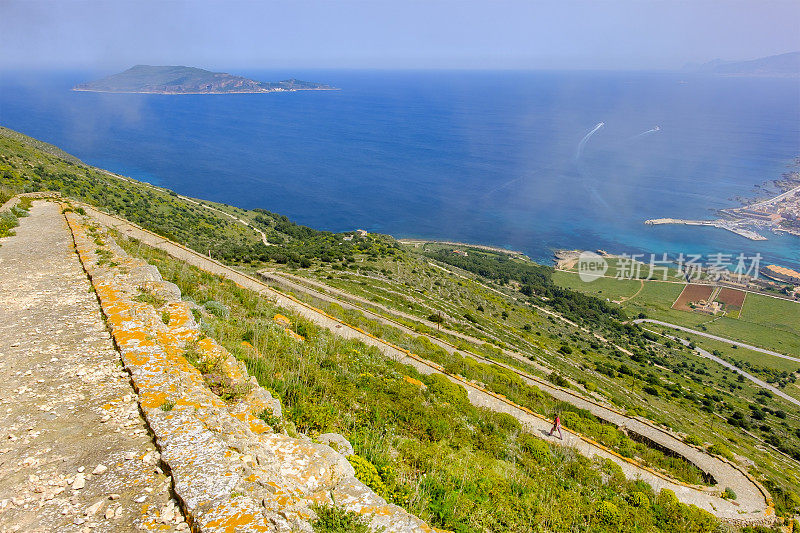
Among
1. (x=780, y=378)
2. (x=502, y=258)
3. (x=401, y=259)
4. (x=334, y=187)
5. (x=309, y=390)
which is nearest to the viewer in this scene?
(x=309, y=390)

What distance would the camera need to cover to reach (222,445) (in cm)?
448

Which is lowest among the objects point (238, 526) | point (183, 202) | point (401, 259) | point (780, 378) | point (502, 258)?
point (780, 378)

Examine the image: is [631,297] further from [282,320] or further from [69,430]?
[69,430]

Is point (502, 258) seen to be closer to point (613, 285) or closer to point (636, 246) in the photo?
point (613, 285)

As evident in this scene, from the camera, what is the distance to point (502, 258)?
74688 millimetres

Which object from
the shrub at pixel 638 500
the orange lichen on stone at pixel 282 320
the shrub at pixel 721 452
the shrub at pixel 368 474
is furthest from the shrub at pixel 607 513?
the shrub at pixel 721 452

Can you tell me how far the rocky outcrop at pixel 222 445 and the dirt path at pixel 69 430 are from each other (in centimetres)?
22

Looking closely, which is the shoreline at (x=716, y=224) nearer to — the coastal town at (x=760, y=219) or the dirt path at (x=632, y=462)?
the coastal town at (x=760, y=219)

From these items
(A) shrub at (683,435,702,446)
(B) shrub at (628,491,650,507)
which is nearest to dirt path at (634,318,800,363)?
(A) shrub at (683,435,702,446)

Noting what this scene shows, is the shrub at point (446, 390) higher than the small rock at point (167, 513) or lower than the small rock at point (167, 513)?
lower

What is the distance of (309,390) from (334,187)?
334 feet

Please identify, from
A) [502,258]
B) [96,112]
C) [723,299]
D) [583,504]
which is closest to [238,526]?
[583,504]

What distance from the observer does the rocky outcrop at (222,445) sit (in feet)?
12.3

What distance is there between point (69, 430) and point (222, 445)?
6.55 ft
